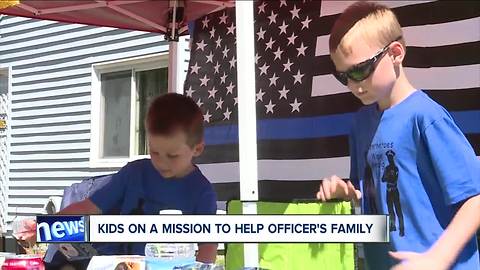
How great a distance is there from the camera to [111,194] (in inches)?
102

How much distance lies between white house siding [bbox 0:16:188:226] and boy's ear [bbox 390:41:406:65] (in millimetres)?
3760

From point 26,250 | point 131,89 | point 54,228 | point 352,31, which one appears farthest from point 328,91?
point 131,89

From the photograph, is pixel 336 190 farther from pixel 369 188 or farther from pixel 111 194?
pixel 111 194

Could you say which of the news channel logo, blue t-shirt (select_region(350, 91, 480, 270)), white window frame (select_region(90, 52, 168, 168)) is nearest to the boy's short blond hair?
blue t-shirt (select_region(350, 91, 480, 270))

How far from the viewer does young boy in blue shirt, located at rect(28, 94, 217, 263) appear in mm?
2467

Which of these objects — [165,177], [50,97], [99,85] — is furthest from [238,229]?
[50,97]

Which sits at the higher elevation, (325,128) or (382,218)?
(325,128)

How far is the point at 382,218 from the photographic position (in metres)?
1.88

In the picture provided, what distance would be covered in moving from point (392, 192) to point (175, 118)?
0.87m

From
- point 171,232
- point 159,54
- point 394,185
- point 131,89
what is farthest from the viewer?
point 159,54

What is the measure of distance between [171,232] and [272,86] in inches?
39.5

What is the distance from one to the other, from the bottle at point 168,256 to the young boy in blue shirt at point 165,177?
0.37 metres

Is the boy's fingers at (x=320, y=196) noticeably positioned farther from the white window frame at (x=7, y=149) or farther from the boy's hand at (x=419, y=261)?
the white window frame at (x=7, y=149)

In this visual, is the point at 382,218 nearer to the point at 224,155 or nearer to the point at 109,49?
the point at 224,155
